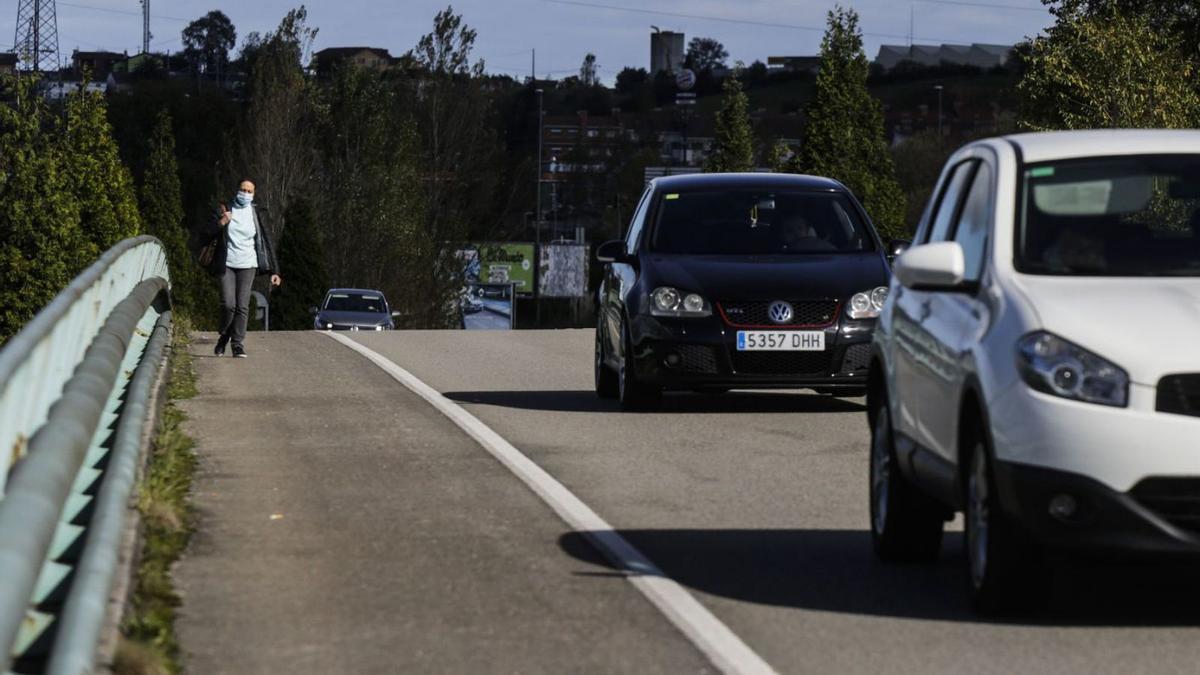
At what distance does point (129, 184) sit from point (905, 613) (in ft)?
197

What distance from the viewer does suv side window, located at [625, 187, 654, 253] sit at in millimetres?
16531

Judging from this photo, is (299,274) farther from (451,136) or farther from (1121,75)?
(1121,75)

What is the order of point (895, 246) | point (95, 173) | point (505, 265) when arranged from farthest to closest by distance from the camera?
point (505, 265) < point (95, 173) < point (895, 246)

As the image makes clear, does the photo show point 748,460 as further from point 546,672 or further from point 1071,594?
point 546,672

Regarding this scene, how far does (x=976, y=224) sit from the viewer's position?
26.7ft

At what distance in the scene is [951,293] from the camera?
7.94 m

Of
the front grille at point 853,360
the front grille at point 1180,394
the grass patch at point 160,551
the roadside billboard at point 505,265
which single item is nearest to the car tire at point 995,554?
the front grille at point 1180,394

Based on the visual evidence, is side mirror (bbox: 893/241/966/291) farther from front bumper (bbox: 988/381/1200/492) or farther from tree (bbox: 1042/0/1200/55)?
tree (bbox: 1042/0/1200/55)

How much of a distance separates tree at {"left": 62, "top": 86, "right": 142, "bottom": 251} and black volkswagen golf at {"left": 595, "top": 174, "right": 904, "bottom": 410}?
40294mm

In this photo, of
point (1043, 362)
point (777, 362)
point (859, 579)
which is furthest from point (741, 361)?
point (1043, 362)

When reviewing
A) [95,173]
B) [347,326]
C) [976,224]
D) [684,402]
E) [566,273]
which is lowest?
[566,273]

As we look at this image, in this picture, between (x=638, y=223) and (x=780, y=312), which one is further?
(x=638, y=223)

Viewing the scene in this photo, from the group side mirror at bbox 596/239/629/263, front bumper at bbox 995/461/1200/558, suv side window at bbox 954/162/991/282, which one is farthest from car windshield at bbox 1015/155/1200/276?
side mirror at bbox 596/239/629/263

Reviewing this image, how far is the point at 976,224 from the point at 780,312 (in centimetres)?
702
